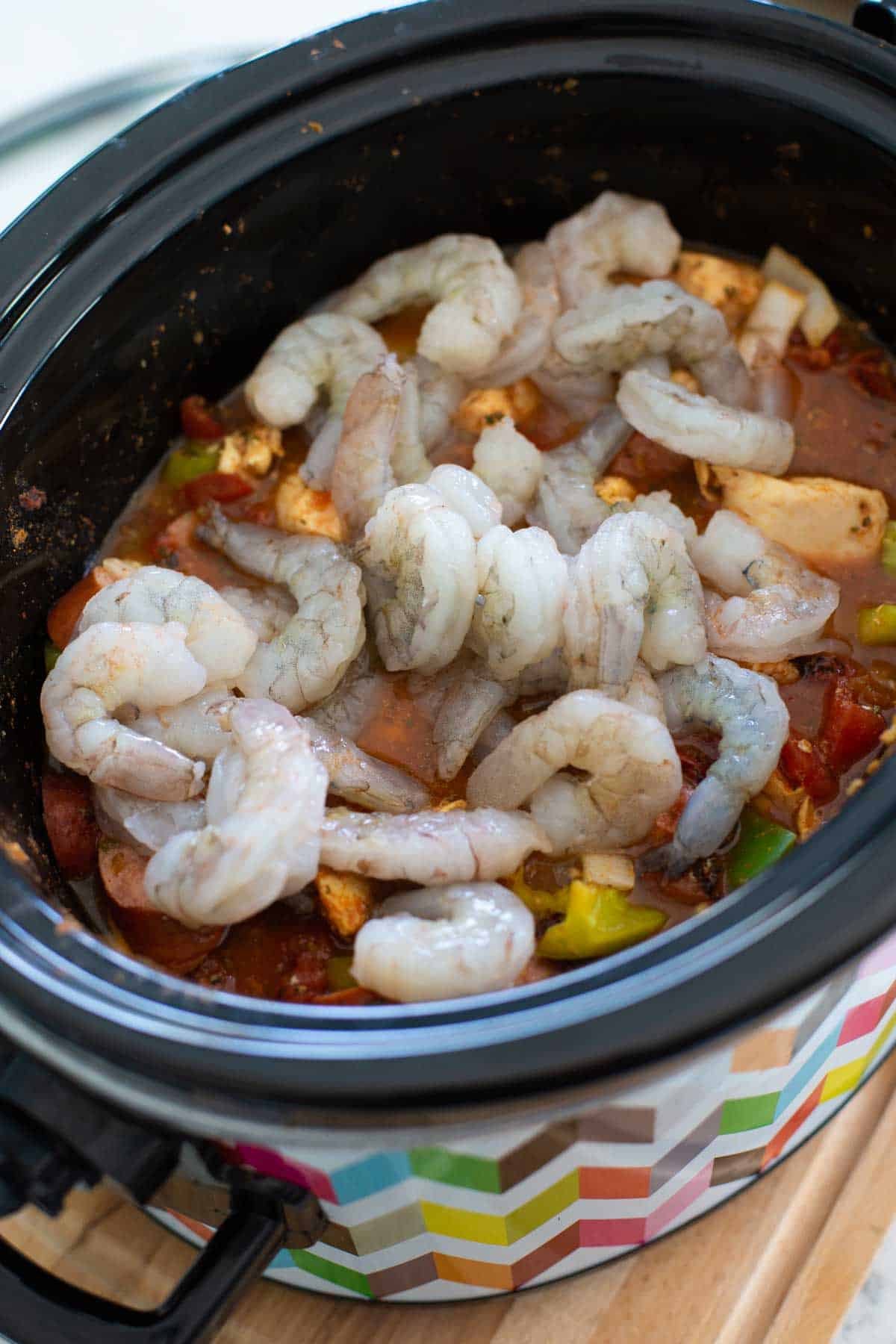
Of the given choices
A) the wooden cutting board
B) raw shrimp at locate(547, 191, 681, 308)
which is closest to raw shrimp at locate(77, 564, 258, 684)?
the wooden cutting board

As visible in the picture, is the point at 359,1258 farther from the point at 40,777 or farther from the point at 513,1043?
the point at 40,777

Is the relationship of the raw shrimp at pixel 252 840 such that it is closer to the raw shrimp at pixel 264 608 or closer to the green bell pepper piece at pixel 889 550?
the raw shrimp at pixel 264 608

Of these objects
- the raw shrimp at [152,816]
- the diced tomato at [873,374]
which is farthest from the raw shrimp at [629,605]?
the diced tomato at [873,374]

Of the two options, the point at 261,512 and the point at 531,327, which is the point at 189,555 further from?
the point at 531,327

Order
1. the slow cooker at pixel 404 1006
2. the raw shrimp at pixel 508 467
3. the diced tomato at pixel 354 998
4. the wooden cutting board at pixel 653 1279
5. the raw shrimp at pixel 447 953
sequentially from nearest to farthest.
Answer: the slow cooker at pixel 404 1006 → the raw shrimp at pixel 447 953 → the diced tomato at pixel 354 998 → the wooden cutting board at pixel 653 1279 → the raw shrimp at pixel 508 467

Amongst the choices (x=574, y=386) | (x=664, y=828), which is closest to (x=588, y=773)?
(x=664, y=828)

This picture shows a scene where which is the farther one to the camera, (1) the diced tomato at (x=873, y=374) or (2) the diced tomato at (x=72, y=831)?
(1) the diced tomato at (x=873, y=374)

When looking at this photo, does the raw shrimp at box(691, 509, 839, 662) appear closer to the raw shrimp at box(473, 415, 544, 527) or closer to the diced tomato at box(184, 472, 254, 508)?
the raw shrimp at box(473, 415, 544, 527)
